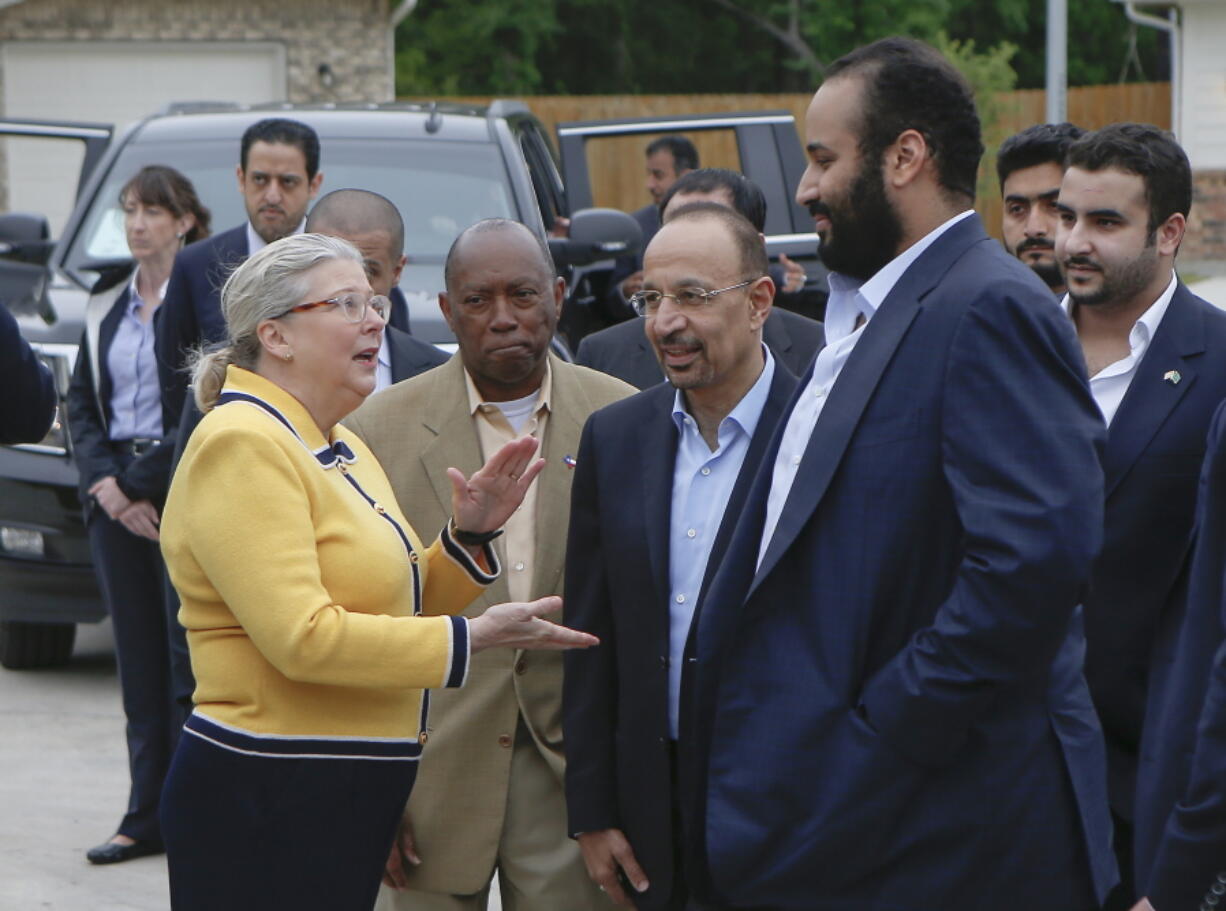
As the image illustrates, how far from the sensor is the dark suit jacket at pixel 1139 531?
3.75m

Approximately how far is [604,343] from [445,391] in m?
1.62

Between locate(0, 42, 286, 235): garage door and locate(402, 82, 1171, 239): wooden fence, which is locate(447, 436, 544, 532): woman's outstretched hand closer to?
locate(402, 82, 1171, 239): wooden fence

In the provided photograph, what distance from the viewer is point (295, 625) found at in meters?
3.31

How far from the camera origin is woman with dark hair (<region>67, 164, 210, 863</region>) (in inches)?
241

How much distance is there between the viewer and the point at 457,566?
12.7ft

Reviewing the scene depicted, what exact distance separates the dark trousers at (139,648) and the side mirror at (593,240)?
7.86 feet

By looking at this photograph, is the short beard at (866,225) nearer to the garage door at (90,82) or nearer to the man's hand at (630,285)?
the man's hand at (630,285)

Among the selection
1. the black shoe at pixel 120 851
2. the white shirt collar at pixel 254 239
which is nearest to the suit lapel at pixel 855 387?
the white shirt collar at pixel 254 239

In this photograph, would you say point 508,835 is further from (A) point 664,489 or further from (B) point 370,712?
(A) point 664,489

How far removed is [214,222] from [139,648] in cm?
241

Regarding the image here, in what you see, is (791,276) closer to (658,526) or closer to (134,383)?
(134,383)

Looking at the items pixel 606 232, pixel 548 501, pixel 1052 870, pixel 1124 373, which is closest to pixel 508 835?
pixel 548 501

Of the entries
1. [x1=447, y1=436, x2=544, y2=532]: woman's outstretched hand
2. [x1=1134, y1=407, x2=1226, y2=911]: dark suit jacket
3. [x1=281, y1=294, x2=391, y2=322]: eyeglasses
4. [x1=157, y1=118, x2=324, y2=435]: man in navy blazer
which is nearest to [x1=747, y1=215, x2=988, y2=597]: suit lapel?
[x1=1134, y1=407, x2=1226, y2=911]: dark suit jacket

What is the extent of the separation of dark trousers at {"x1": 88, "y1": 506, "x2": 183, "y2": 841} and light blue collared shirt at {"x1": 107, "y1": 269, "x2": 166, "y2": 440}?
0.32 meters
